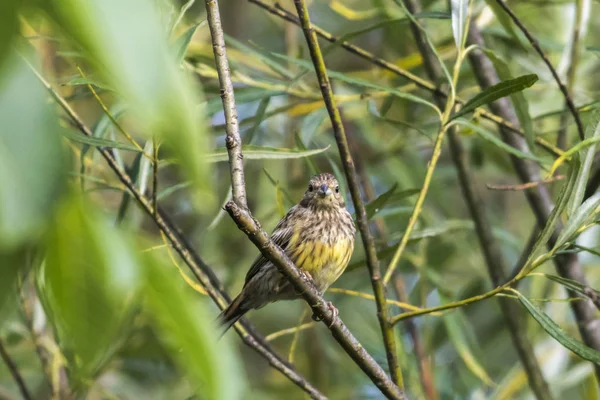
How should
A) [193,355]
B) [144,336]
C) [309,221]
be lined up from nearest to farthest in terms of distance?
[193,355], [309,221], [144,336]

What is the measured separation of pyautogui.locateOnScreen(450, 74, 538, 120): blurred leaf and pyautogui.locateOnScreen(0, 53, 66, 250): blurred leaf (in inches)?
73.1

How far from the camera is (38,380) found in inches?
211

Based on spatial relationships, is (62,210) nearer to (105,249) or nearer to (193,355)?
(105,249)

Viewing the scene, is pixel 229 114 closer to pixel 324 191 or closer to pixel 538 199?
pixel 538 199

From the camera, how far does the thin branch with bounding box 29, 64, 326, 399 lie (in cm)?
269

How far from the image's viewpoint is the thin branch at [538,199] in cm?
326

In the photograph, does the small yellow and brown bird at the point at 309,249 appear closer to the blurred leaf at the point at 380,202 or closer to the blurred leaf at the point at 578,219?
the blurred leaf at the point at 380,202

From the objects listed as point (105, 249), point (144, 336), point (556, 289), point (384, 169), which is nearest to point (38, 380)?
point (144, 336)

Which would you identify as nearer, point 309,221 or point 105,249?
point 105,249

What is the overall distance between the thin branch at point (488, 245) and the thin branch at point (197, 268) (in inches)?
48.6

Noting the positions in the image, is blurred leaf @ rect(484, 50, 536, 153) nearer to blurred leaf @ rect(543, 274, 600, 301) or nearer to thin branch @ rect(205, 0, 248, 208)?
blurred leaf @ rect(543, 274, 600, 301)

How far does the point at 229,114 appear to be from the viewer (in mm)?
2074

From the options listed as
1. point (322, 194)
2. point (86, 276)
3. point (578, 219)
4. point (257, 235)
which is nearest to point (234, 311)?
point (322, 194)

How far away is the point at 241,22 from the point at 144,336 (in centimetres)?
314
